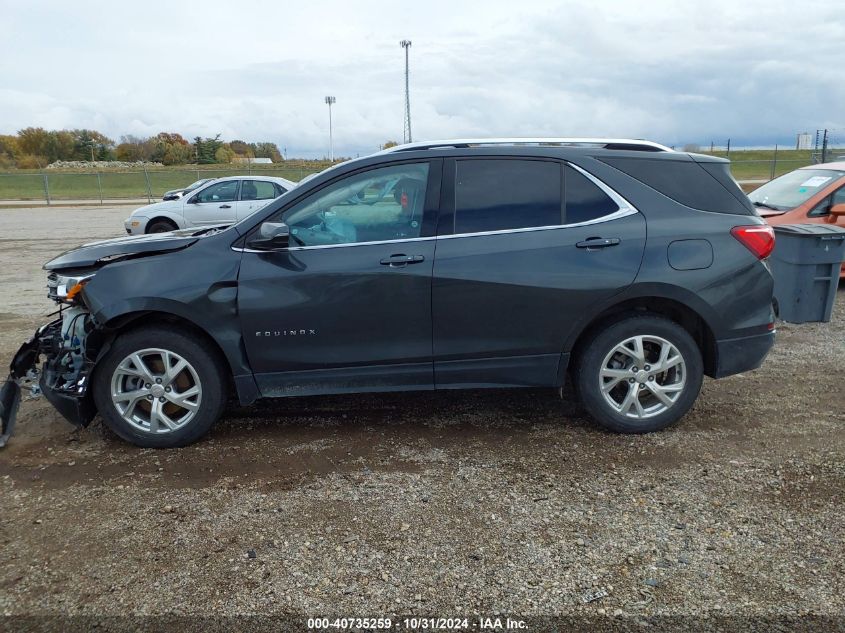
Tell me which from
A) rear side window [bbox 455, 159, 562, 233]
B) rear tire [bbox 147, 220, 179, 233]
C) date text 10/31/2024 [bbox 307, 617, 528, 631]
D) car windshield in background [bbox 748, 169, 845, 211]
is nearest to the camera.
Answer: date text 10/31/2024 [bbox 307, 617, 528, 631]

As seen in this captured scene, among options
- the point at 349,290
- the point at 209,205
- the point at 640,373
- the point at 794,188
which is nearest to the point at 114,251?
the point at 349,290

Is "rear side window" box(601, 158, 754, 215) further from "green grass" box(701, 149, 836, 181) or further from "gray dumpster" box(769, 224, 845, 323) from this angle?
"green grass" box(701, 149, 836, 181)

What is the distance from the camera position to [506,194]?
4.38 m

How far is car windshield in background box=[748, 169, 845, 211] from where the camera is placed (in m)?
8.73

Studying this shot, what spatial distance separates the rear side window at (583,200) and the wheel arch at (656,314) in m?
0.56

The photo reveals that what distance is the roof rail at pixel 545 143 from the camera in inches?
178

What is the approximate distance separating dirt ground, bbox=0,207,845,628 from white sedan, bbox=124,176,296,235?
1129 centimetres

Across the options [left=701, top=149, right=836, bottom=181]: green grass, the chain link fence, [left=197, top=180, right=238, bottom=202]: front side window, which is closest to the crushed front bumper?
[left=197, top=180, right=238, bottom=202]: front side window

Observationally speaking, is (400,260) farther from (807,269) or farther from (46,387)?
(807,269)

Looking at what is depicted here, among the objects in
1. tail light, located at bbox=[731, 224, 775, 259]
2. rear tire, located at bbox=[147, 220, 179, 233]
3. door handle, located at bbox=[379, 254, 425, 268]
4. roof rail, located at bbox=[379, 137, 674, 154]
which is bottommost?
rear tire, located at bbox=[147, 220, 179, 233]

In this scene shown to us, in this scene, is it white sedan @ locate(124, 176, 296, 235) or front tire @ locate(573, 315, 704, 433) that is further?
white sedan @ locate(124, 176, 296, 235)

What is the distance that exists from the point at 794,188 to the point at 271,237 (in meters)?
7.77

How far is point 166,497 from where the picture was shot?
3.78 meters

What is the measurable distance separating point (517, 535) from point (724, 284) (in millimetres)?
2207
